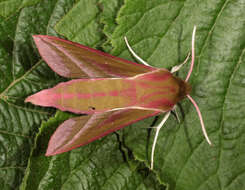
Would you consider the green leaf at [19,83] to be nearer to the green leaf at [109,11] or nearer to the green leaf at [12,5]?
the green leaf at [12,5]

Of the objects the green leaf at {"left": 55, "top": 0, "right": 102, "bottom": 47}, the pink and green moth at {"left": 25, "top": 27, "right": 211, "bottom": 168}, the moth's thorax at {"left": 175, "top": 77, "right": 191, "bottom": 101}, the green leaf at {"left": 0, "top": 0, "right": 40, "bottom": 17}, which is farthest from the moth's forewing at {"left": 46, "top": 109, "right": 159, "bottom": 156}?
the green leaf at {"left": 0, "top": 0, "right": 40, "bottom": 17}

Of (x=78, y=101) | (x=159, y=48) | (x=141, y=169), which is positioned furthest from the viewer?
(x=141, y=169)

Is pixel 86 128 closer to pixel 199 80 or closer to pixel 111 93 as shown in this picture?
pixel 111 93

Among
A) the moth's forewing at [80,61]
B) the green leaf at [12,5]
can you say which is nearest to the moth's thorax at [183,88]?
the moth's forewing at [80,61]

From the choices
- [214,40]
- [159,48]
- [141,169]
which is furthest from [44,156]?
[214,40]

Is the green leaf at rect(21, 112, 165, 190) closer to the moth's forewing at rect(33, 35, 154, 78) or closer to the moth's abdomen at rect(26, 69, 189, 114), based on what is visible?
the moth's abdomen at rect(26, 69, 189, 114)

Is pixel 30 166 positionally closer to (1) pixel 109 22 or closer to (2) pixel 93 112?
(2) pixel 93 112

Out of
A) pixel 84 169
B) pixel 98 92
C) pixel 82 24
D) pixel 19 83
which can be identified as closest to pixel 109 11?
pixel 82 24
